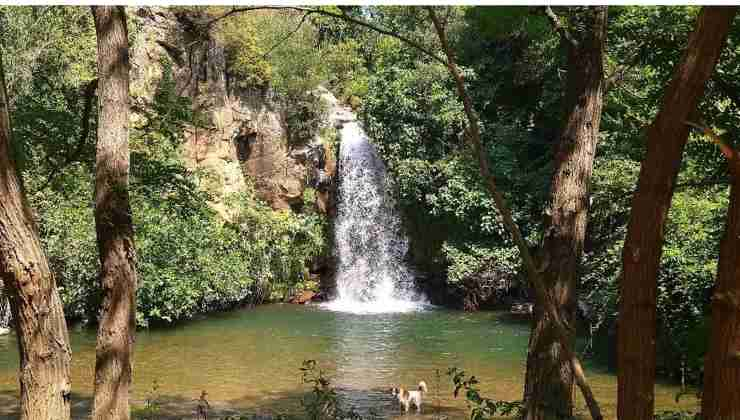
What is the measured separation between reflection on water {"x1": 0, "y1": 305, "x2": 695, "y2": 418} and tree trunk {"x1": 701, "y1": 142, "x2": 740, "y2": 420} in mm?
6661

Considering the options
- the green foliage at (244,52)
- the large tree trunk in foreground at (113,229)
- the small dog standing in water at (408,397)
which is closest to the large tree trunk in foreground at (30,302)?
the large tree trunk in foreground at (113,229)

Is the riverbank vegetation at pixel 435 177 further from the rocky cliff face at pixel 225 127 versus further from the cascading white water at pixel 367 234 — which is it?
the cascading white water at pixel 367 234

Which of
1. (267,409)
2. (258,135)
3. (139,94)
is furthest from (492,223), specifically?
(267,409)

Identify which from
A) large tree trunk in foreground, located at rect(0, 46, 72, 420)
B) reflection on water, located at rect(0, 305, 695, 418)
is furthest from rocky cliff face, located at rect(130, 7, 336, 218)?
large tree trunk in foreground, located at rect(0, 46, 72, 420)

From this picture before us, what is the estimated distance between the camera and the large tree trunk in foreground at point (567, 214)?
388 cm

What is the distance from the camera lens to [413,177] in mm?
18094

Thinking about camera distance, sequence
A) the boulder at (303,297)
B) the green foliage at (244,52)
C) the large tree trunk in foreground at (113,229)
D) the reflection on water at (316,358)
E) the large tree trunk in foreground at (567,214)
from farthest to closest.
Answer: the boulder at (303,297), the green foliage at (244,52), the reflection on water at (316,358), the large tree trunk in foreground at (113,229), the large tree trunk in foreground at (567,214)

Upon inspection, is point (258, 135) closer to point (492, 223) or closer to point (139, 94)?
point (139, 94)

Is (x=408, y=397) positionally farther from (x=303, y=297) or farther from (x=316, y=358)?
(x=303, y=297)

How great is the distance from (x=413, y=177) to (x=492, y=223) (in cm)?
254

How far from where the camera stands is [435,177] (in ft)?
58.9

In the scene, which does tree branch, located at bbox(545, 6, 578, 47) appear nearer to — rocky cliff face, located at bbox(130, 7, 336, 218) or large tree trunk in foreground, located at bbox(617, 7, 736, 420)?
large tree trunk in foreground, located at bbox(617, 7, 736, 420)

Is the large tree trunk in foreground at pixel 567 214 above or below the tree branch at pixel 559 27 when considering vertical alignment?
below

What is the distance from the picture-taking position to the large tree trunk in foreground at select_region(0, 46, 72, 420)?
2.91 meters
